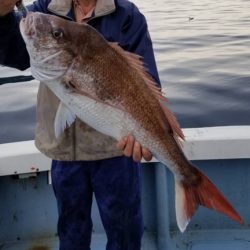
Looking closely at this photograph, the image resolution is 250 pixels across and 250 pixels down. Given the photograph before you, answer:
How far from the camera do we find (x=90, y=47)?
240 centimetres

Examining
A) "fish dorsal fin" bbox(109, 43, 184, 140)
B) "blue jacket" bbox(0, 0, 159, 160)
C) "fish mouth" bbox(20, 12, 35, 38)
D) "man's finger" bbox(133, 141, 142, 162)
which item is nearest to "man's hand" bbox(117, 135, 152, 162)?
"man's finger" bbox(133, 141, 142, 162)

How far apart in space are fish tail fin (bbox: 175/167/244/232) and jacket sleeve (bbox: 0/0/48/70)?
114 cm

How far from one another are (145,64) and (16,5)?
799 mm

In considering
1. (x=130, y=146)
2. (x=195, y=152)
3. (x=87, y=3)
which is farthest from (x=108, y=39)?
(x=195, y=152)

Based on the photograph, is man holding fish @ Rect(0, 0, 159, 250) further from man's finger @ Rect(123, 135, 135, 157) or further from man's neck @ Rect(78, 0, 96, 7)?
man's finger @ Rect(123, 135, 135, 157)

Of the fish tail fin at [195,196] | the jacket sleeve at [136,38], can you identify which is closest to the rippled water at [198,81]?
the jacket sleeve at [136,38]

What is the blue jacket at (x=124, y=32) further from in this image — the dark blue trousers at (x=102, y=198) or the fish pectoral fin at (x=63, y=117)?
the dark blue trousers at (x=102, y=198)

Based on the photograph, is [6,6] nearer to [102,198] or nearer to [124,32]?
[124,32]

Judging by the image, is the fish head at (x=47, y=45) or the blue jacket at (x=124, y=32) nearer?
the fish head at (x=47, y=45)

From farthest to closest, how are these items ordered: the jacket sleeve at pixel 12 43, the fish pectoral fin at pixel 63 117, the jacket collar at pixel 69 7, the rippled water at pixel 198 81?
the rippled water at pixel 198 81 → the jacket collar at pixel 69 7 → the jacket sleeve at pixel 12 43 → the fish pectoral fin at pixel 63 117

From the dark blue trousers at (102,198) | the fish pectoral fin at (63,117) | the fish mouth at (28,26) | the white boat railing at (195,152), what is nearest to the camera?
the fish mouth at (28,26)

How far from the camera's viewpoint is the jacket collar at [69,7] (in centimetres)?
282

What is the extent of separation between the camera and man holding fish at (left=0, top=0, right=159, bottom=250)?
2.86 metres

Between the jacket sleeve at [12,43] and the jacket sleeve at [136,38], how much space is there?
502 mm
